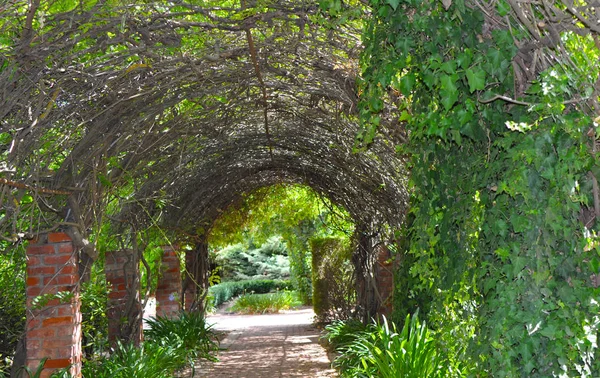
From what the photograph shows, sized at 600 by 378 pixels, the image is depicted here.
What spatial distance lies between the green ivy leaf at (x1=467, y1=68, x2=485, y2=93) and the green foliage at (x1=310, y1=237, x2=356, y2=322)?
9838 mm

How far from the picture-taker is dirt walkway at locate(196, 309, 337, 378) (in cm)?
916

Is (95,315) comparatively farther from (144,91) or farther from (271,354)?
(144,91)

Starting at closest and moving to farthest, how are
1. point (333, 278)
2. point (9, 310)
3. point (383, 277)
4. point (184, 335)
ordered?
point (9, 310)
point (184, 335)
point (383, 277)
point (333, 278)

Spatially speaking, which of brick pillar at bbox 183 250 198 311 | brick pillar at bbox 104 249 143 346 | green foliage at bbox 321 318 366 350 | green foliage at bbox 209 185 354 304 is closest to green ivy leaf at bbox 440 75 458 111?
brick pillar at bbox 104 249 143 346

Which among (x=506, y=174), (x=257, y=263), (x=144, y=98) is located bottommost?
(x=506, y=174)

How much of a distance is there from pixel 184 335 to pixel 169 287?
115 cm

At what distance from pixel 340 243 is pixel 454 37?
12.2 m

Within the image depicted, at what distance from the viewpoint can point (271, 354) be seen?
11.3 meters

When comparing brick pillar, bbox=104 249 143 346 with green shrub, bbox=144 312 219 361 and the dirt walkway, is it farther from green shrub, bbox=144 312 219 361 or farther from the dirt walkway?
the dirt walkway

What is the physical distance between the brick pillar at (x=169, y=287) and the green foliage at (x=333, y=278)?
296 centimetres

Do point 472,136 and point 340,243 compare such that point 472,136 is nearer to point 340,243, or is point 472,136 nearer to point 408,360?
point 408,360

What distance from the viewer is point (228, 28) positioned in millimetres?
4672

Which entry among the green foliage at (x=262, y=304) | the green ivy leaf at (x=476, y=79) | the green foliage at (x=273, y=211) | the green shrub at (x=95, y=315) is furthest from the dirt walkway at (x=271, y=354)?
the green ivy leaf at (x=476, y=79)

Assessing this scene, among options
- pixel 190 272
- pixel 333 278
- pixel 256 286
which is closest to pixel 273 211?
pixel 333 278
